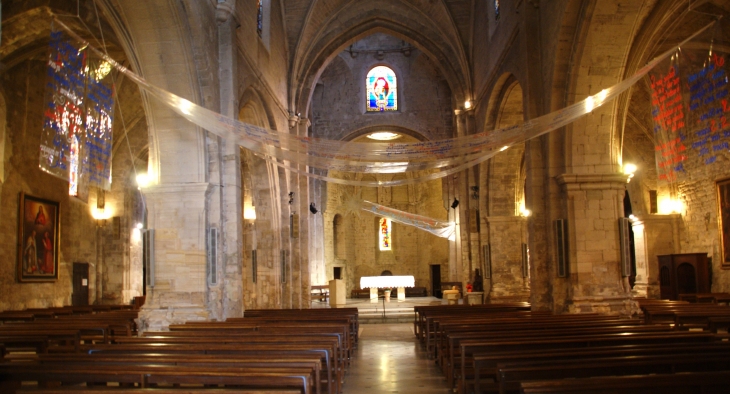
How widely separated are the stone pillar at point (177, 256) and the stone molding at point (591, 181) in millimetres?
7040

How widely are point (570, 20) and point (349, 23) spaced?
12732 millimetres

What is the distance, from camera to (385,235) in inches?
1436

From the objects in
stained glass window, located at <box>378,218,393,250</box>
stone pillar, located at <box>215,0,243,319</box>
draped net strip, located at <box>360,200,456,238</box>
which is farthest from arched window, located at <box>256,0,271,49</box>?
stained glass window, located at <box>378,218,393,250</box>

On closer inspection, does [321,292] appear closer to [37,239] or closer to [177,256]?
[37,239]

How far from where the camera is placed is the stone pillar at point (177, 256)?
11.6 meters

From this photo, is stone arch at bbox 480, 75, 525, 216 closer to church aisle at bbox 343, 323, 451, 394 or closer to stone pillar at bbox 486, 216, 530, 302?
stone pillar at bbox 486, 216, 530, 302

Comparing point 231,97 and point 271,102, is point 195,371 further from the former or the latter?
point 271,102

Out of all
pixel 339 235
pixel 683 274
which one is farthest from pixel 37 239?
pixel 339 235

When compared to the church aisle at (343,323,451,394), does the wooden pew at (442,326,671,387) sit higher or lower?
higher

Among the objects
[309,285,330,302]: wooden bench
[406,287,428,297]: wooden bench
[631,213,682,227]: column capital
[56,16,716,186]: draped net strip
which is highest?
[56,16,716,186]: draped net strip

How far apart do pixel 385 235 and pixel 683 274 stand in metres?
20.6

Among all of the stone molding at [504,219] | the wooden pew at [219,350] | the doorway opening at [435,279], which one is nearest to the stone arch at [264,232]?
the stone molding at [504,219]

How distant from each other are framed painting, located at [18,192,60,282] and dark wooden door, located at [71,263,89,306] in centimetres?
137

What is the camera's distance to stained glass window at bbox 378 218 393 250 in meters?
36.4
